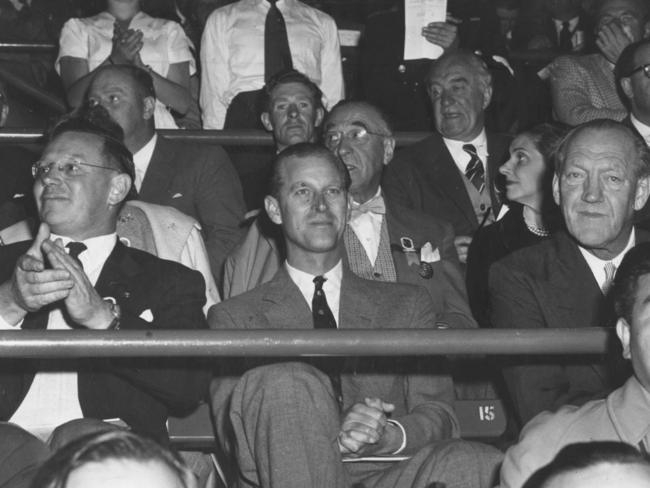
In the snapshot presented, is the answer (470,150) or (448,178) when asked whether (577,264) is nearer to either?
(448,178)

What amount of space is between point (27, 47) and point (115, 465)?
18.3 ft

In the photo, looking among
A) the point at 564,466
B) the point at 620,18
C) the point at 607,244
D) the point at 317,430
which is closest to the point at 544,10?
the point at 620,18

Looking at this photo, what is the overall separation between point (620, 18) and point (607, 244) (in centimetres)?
272

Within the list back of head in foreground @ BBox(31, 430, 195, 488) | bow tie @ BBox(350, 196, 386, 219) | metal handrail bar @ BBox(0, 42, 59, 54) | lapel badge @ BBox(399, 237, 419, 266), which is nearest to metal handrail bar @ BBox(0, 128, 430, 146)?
bow tie @ BBox(350, 196, 386, 219)

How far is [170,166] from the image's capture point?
555cm

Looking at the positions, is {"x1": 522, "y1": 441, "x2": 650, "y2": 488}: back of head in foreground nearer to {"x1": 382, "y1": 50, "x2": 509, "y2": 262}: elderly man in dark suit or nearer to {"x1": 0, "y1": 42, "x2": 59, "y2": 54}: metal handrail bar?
{"x1": 382, "y1": 50, "x2": 509, "y2": 262}: elderly man in dark suit

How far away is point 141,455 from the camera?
2.05 meters

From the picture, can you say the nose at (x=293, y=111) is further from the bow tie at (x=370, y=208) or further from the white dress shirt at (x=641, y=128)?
the white dress shirt at (x=641, y=128)

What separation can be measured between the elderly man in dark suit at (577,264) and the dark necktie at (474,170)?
4.14 ft

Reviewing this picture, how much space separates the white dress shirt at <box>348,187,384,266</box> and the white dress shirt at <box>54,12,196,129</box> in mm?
2061

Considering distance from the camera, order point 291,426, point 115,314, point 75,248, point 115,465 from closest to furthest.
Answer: point 115,465
point 291,426
point 115,314
point 75,248

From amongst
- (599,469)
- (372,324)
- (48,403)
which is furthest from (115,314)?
(599,469)

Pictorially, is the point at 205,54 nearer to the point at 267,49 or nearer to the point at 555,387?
the point at 267,49

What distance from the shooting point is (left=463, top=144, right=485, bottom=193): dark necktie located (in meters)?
5.79
